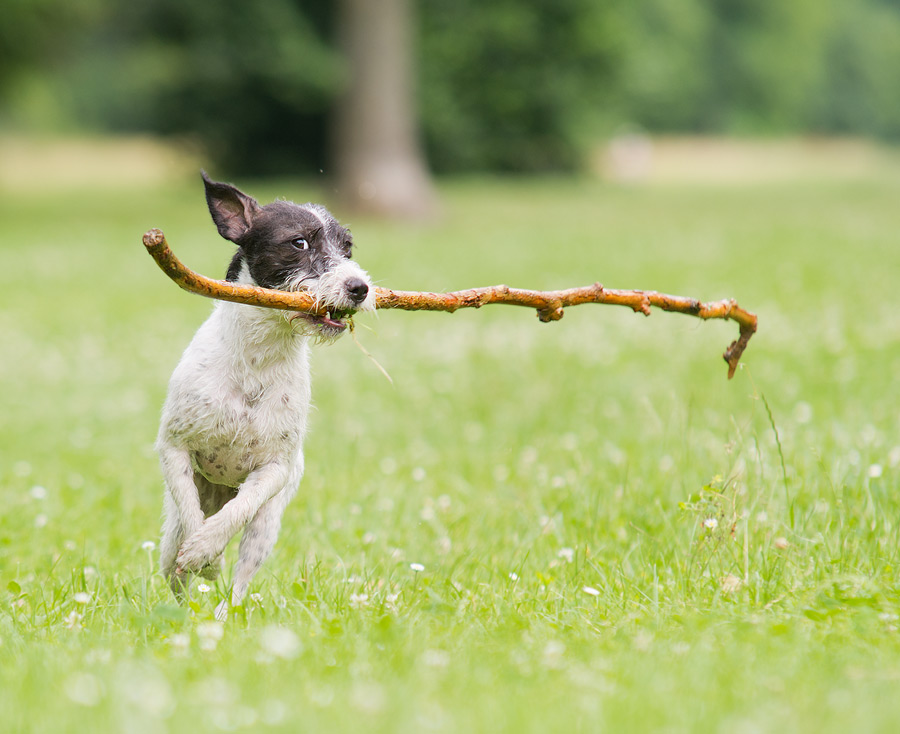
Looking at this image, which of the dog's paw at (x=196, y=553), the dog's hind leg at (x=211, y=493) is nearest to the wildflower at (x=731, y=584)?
the dog's paw at (x=196, y=553)

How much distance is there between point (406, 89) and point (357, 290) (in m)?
21.8

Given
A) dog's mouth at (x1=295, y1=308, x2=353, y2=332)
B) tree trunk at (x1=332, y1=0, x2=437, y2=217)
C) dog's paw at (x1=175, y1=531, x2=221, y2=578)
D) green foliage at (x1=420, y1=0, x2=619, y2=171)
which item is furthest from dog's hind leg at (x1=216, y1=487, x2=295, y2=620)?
green foliage at (x1=420, y1=0, x2=619, y2=171)

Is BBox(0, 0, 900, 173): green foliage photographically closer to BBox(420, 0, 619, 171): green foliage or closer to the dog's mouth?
BBox(420, 0, 619, 171): green foliage

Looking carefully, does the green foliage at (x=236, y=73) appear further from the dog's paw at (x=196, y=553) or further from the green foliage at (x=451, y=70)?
the dog's paw at (x=196, y=553)

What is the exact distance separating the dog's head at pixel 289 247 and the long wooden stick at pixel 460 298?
0.08 meters

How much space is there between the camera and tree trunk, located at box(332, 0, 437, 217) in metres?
23.0

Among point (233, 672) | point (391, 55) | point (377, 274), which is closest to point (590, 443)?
point (233, 672)

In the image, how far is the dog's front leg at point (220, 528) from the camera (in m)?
3.65

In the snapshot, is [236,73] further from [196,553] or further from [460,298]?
[196,553]

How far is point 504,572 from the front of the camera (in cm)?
424

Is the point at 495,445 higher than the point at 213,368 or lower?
lower

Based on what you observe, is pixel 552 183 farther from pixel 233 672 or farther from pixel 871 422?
pixel 233 672

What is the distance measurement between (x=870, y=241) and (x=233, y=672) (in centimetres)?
1578

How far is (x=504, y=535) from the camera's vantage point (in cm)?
496
